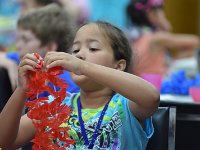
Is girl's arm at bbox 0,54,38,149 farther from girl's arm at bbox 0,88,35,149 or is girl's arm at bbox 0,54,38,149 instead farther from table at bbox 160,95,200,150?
table at bbox 160,95,200,150

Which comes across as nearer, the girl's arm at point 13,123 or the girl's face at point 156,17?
the girl's arm at point 13,123

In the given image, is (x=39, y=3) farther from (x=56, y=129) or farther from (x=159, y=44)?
(x=56, y=129)

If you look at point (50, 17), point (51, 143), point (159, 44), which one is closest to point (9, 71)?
point (50, 17)

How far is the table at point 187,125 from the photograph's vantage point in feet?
9.65

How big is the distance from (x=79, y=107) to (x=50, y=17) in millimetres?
1531

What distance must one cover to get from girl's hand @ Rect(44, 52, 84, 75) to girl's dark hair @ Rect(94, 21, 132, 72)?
47cm

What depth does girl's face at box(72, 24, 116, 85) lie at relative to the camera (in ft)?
8.72

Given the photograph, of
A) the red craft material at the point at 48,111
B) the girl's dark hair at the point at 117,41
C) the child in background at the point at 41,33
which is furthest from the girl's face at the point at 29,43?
the red craft material at the point at 48,111

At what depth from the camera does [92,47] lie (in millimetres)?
2689

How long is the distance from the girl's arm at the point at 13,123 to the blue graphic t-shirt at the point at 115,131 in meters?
0.20

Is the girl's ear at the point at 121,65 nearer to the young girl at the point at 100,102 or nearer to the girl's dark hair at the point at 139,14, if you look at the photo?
the young girl at the point at 100,102

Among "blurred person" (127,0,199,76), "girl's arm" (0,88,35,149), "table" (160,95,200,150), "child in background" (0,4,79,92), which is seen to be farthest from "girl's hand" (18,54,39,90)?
"blurred person" (127,0,199,76)

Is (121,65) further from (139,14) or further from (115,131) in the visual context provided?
(139,14)

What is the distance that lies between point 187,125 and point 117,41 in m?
0.54
